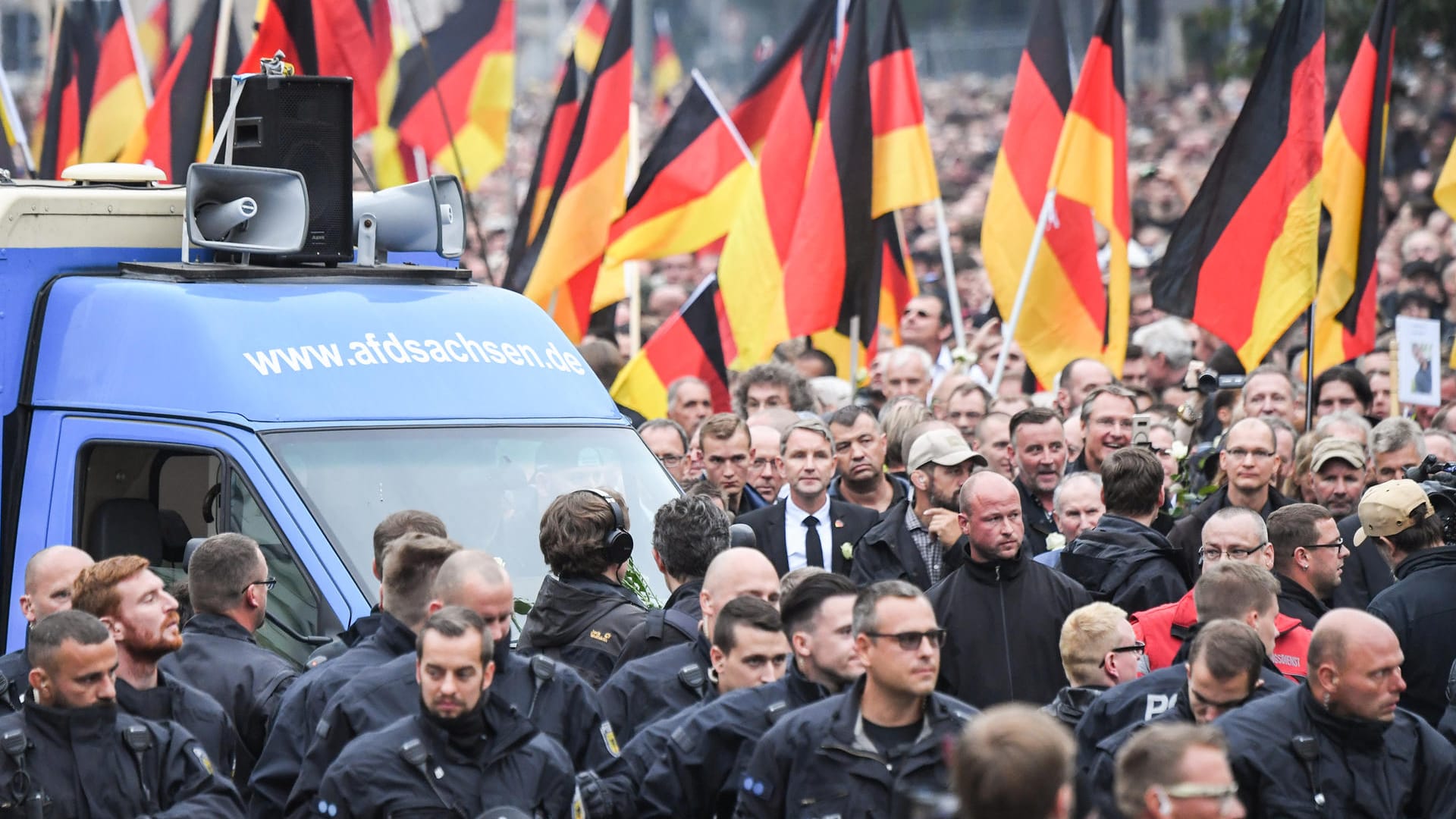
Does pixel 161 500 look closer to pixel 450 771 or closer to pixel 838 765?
pixel 450 771

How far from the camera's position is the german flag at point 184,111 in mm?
14781

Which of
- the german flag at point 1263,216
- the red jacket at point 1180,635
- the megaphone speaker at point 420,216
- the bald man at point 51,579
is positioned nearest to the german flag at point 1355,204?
the german flag at point 1263,216

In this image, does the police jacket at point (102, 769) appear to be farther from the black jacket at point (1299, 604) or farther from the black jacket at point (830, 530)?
the black jacket at point (830, 530)

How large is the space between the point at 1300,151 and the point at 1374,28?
2.95 feet

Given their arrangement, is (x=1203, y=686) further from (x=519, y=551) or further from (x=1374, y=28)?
(x=1374, y=28)

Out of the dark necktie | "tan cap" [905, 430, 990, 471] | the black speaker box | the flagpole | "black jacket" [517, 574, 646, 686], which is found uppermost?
the black speaker box

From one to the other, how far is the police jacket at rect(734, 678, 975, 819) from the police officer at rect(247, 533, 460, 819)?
128cm

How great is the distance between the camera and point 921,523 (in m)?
9.87

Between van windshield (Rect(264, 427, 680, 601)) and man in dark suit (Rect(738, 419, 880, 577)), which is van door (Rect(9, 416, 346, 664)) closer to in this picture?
van windshield (Rect(264, 427, 680, 601))

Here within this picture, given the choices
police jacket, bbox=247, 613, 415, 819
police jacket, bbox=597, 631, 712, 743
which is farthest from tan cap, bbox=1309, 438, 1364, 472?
police jacket, bbox=247, 613, 415, 819

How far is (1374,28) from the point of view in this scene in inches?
500

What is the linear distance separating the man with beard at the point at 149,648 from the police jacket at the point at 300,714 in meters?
0.15

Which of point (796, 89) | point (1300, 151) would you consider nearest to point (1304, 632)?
point (1300, 151)

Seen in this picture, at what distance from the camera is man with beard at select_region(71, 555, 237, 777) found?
6512 mm
